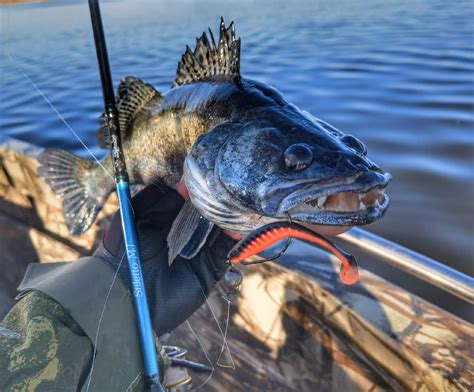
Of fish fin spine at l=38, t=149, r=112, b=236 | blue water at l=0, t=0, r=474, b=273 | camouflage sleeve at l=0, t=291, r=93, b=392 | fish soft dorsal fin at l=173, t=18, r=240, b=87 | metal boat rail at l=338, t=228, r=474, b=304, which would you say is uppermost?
fish soft dorsal fin at l=173, t=18, r=240, b=87

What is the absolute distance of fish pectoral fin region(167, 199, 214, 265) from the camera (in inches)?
68.0

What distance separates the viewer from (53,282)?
55.1 inches

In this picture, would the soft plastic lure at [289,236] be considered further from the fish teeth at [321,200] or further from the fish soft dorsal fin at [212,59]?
the fish soft dorsal fin at [212,59]

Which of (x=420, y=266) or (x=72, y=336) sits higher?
(x=72, y=336)

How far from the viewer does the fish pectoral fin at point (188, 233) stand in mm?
1727

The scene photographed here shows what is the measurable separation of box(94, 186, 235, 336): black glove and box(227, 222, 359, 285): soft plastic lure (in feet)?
1.50

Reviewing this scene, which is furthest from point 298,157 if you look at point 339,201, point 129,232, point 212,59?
point 212,59

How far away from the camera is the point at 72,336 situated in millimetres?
1273

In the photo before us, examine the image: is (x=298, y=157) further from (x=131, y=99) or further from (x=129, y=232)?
(x=131, y=99)

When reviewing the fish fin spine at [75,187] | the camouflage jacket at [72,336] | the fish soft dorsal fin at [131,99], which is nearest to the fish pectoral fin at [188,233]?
the camouflage jacket at [72,336]

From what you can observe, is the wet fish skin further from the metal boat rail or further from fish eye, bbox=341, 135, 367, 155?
the metal boat rail

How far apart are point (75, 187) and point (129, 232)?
4.70 feet

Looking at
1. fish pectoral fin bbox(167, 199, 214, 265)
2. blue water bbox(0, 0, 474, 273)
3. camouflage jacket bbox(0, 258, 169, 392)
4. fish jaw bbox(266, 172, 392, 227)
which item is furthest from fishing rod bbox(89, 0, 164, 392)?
blue water bbox(0, 0, 474, 273)

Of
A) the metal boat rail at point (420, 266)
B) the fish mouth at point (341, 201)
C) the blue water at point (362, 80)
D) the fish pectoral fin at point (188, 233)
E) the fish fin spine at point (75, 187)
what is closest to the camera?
the fish mouth at point (341, 201)
